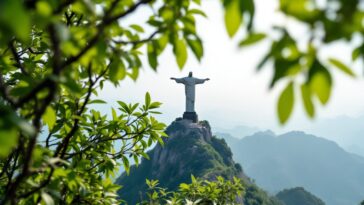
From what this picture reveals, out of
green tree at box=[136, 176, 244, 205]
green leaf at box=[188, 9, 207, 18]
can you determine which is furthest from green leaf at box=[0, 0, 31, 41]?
green tree at box=[136, 176, 244, 205]

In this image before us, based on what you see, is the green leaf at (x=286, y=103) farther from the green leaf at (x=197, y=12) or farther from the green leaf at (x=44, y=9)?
the green leaf at (x=197, y=12)

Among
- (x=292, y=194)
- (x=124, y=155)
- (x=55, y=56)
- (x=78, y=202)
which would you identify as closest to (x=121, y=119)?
(x=124, y=155)

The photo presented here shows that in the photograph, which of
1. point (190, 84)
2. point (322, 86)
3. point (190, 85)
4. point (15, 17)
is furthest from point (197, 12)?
point (190, 85)

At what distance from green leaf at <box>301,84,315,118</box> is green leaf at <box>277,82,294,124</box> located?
4 cm

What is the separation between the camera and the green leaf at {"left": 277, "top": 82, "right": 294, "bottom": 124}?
1425 mm

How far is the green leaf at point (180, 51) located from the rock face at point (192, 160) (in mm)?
90823

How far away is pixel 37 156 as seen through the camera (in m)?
2.45

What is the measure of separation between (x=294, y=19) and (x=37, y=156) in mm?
1683

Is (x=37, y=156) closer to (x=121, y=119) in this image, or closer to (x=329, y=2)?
(x=329, y=2)

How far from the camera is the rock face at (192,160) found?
99562mm

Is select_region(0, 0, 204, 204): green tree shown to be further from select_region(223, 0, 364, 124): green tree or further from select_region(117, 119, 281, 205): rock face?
select_region(117, 119, 281, 205): rock face

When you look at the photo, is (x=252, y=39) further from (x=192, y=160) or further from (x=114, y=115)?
(x=192, y=160)

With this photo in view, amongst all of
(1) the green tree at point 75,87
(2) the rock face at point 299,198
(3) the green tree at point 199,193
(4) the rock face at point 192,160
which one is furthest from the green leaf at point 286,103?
(2) the rock face at point 299,198

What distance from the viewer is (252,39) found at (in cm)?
150
